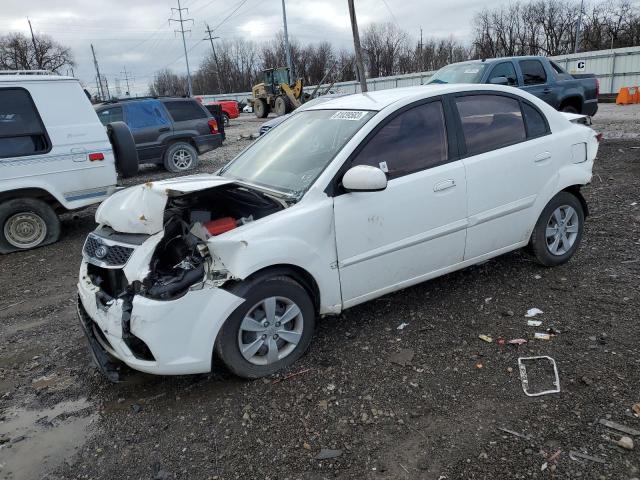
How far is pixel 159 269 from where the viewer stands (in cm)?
311

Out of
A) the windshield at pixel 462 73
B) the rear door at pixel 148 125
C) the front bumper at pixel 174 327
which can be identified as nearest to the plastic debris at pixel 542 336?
the front bumper at pixel 174 327

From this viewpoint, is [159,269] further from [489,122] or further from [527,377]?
[489,122]

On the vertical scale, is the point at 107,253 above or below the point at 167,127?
below

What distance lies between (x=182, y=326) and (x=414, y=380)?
1.50 m

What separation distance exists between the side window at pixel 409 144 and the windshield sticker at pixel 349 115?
228mm

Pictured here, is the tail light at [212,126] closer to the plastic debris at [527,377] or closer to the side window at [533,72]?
the side window at [533,72]

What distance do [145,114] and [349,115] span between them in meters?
9.38

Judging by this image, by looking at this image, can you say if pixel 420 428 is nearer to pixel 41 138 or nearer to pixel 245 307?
pixel 245 307

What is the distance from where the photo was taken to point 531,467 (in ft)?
7.68

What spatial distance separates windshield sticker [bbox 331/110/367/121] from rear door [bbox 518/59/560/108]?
8178 millimetres

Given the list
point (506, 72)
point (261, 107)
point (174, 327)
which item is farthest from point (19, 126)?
point (261, 107)

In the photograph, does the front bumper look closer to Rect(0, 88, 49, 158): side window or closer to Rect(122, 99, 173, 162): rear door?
Rect(0, 88, 49, 158): side window

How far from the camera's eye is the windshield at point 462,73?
9.96 metres

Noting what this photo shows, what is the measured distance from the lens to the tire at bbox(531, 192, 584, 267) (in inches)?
170
